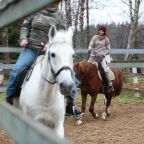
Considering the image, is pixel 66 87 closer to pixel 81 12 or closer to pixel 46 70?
pixel 46 70

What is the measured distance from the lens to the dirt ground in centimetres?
764

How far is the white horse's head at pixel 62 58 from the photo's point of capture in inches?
163

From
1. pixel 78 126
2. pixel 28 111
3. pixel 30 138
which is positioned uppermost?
pixel 30 138

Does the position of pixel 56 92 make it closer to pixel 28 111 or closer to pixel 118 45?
pixel 28 111

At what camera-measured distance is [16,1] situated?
1600mm

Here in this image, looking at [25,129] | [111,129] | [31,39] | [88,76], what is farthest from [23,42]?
[88,76]

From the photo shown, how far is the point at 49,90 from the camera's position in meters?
5.04

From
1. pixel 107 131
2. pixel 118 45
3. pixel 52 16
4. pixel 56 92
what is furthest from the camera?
pixel 118 45

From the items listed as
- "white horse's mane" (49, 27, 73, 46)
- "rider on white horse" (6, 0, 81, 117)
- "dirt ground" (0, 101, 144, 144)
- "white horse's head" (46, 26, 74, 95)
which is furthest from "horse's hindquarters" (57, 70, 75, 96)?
"dirt ground" (0, 101, 144, 144)

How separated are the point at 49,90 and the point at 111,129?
3.98m

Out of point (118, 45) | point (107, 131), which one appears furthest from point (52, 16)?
point (118, 45)

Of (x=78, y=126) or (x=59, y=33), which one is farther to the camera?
(x=78, y=126)

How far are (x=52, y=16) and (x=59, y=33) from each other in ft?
3.05

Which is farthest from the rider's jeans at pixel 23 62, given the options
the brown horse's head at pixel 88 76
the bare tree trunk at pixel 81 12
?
the bare tree trunk at pixel 81 12
